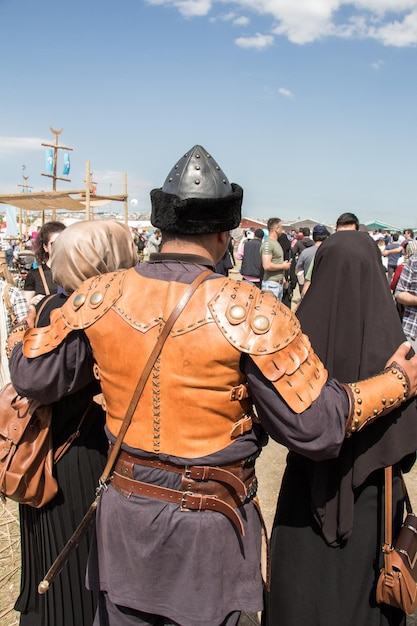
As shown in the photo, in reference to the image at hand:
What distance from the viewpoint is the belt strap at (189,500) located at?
1396mm

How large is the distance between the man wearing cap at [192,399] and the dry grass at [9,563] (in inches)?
44.0

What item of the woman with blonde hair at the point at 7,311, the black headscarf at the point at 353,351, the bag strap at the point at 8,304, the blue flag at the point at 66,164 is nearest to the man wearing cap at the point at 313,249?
the woman with blonde hair at the point at 7,311

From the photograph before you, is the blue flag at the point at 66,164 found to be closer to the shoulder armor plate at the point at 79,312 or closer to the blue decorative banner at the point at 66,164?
the blue decorative banner at the point at 66,164

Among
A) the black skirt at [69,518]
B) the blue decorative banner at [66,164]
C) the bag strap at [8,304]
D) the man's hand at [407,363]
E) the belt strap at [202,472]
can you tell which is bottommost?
the black skirt at [69,518]

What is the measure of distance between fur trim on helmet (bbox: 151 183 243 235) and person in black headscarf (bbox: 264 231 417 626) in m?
0.46

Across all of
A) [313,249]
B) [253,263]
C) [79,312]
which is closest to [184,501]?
[79,312]

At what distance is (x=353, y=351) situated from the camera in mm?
1663

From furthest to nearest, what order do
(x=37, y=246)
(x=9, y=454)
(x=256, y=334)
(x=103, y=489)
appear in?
(x=37, y=246) < (x=9, y=454) < (x=103, y=489) < (x=256, y=334)

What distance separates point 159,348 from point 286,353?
0.35 metres

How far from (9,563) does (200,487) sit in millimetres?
2017

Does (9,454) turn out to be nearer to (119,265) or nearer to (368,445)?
(119,265)

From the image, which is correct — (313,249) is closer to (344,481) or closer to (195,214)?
(344,481)

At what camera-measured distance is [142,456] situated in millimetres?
1437

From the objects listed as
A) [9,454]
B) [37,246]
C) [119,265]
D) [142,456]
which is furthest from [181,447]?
[37,246]
